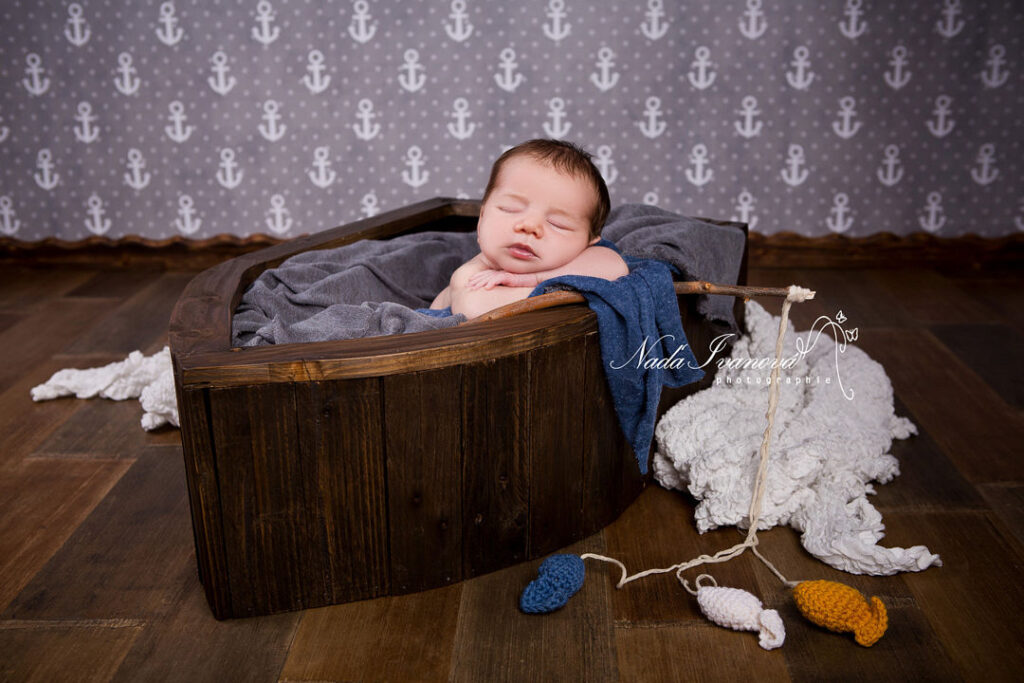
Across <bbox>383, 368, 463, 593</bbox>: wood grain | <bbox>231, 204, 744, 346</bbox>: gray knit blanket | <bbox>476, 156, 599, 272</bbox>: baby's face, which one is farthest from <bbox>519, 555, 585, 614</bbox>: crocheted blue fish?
<bbox>476, 156, 599, 272</bbox>: baby's face

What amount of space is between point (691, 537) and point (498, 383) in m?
0.50

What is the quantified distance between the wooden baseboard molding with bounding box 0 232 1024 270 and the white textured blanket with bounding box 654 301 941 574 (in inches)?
47.0

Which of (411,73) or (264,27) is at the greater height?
(264,27)

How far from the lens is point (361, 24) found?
3.02m

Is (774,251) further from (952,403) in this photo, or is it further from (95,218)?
(95,218)

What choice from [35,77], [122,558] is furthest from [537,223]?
[35,77]

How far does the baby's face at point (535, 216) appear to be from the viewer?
164 cm

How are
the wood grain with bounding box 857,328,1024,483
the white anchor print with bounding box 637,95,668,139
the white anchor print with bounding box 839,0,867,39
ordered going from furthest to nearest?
the white anchor print with bounding box 637,95,668,139
the white anchor print with bounding box 839,0,867,39
the wood grain with bounding box 857,328,1024,483

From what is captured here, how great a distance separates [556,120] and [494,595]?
1.99m

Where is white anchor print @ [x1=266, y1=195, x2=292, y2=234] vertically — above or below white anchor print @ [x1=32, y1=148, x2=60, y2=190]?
below

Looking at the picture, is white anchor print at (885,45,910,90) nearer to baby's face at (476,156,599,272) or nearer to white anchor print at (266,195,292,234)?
baby's face at (476,156,599,272)

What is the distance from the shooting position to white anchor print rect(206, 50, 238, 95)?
3051 mm

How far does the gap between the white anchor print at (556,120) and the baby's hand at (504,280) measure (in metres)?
1.48

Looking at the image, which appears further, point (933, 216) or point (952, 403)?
point (933, 216)
